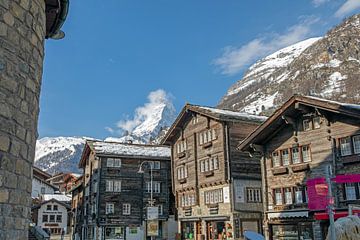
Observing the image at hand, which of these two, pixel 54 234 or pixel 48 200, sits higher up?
pixel 48 200

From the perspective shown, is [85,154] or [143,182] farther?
[85,154]

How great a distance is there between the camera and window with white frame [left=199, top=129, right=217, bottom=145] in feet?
121

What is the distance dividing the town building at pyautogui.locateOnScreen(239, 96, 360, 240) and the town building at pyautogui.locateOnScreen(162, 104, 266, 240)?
15.6 ft

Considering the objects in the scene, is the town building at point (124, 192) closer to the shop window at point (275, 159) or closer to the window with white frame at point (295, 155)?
the shop window at point (275, 159)

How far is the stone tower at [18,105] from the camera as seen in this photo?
22.3 feet

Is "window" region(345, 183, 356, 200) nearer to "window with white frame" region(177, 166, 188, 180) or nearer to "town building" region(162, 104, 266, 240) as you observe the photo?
"town building" region(162, 104, 266, 240)

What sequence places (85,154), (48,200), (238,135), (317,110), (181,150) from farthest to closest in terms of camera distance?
(48,200), (85,154), (181,150), (238,135), (317,110)

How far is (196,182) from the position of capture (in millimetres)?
38719

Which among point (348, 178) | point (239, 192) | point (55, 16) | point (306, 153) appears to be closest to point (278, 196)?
point (306, 153)

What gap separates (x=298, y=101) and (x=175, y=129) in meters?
17.9

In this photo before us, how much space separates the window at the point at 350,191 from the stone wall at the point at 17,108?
808 inches

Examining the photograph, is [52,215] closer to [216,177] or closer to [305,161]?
[216,177]

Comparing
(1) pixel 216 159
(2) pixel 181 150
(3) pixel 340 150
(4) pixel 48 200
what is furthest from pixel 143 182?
(3) pixel 340 150

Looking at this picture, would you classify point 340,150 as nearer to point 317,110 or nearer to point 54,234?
point 317,110
